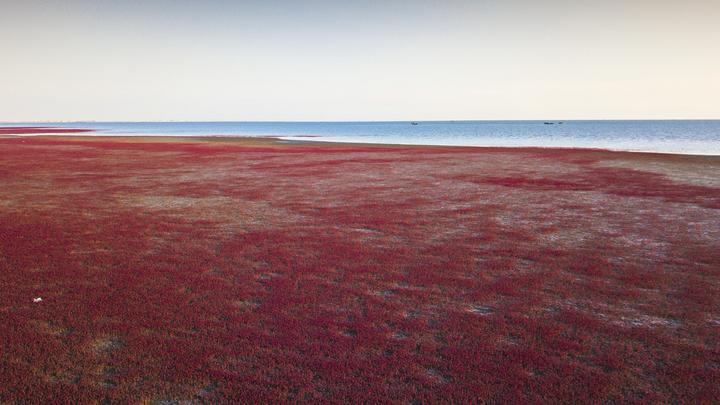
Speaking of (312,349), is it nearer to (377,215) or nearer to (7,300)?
(7,300)

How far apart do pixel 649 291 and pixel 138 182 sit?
23.3m

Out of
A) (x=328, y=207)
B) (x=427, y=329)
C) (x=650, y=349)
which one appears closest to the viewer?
(x=650, y=349)

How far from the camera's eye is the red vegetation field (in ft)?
18.6

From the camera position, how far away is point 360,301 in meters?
8.23

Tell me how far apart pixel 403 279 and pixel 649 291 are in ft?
14.7

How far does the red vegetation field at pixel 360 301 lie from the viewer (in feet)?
18.6

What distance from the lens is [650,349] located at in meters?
6.46

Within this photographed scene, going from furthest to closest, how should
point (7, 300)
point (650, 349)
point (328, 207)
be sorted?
1. point (328, 207)
2. point (7, 300)
3. point (650, 349)

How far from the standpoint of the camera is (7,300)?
26.7ft

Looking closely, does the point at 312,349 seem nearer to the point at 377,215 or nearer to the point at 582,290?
the point at 582,290

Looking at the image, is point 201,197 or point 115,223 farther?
point 201,197

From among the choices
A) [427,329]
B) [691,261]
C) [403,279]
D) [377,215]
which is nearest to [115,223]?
[377,215]

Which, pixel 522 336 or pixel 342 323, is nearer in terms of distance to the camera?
pixel 522 336

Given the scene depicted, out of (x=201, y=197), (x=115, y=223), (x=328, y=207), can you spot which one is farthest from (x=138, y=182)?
(x=328, y=207)
